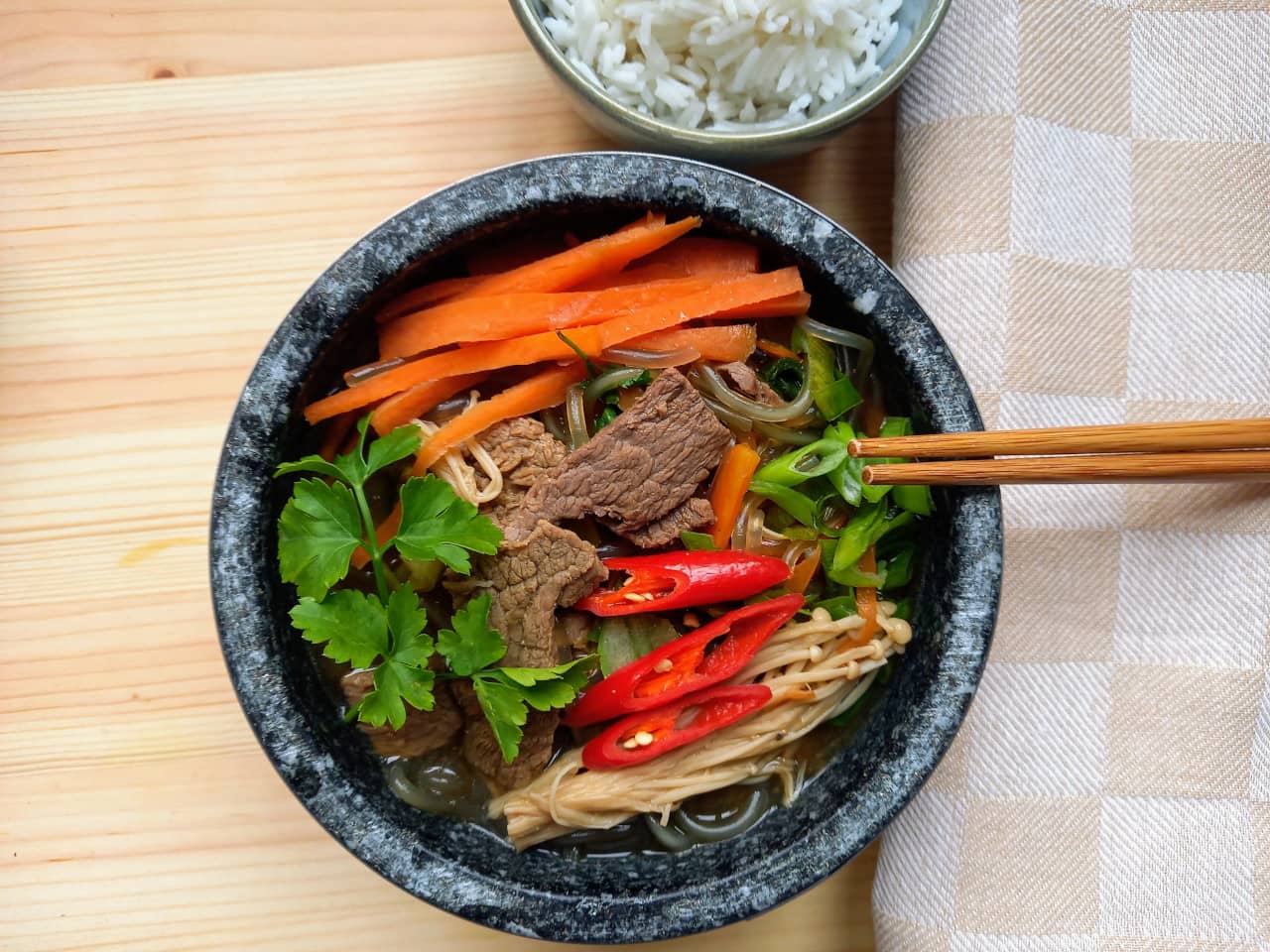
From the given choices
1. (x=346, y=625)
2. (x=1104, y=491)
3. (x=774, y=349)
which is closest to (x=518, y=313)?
(x=774, y=349)

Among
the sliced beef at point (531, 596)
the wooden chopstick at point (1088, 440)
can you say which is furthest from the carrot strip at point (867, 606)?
the sliced beef at point (531, 596)

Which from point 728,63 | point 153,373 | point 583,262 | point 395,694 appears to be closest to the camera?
point 395,694

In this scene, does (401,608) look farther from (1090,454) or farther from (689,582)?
(1090,454)

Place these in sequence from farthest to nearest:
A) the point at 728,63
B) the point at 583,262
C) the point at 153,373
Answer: the point at 153,373, the point at 728,63, the point at 583,262

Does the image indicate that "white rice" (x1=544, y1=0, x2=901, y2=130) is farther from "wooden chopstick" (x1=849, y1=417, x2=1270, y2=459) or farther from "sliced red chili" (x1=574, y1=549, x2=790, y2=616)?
"sliced red chili" (x1=574, y1=549, x2=790, y2=616)

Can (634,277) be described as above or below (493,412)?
above

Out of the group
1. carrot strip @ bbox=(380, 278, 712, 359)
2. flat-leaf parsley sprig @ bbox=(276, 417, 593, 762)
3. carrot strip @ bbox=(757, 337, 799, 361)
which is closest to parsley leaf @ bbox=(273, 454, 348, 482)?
flat-leaf parsley sprig @ bbox=(276, 417, 593, 762)

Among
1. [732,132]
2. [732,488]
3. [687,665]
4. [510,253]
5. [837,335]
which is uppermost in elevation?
[732,132]
